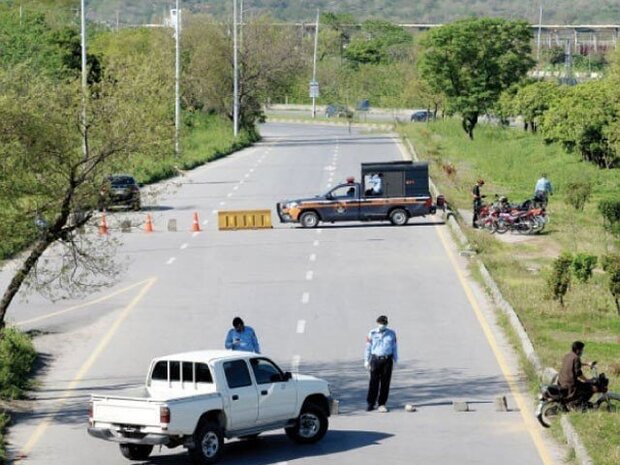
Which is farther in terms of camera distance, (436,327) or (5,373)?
(436,327)

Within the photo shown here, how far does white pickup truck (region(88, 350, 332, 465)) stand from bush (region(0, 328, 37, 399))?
537cm

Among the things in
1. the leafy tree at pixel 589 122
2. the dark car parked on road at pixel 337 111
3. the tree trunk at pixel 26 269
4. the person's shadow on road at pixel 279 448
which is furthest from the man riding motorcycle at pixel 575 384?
the dark car parked on road at pixel 337 111

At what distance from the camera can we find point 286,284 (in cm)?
4022

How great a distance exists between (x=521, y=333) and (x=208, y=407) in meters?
11.3

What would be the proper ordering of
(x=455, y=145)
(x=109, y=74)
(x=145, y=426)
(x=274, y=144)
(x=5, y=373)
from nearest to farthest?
(x=145, y=426), (x=5, y=373), (x=109, y=74), (x=455, y=145), (x=274, y=144)

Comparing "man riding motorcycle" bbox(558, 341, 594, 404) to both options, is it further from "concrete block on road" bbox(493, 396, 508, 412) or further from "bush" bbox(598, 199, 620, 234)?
"bush" bbox(598, 199, 620, 234)

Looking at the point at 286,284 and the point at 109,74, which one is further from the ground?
the point at 109,74

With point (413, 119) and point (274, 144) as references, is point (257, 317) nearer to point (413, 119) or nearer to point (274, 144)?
point (274, 144)

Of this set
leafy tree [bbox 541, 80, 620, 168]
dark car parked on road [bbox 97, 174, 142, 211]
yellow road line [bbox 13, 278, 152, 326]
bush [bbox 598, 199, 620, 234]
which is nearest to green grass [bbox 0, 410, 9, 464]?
dark car parked on road [bbox 97, 174, 142, 211]

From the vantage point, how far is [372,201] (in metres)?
52.9

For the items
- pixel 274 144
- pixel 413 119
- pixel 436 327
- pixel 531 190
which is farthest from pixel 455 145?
pixel 436 327

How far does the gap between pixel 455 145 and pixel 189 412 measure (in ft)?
241

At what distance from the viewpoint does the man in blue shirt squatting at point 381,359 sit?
25.1 m

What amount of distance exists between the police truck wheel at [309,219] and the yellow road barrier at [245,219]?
3.69 feet
